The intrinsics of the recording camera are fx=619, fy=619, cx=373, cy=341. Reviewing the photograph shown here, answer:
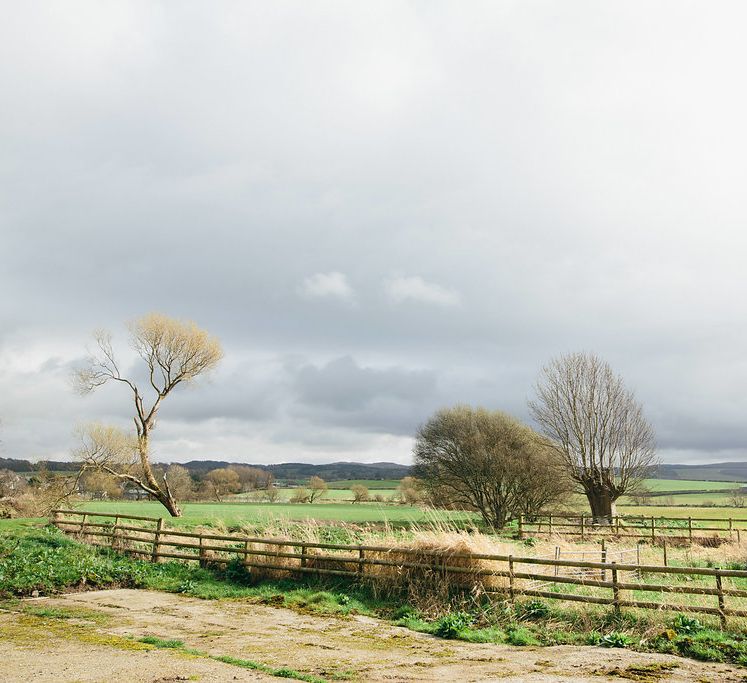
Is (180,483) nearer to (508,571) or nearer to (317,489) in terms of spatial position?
(317,489)

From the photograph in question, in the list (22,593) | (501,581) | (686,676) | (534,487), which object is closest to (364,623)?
(501,581)

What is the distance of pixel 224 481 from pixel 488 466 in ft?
205

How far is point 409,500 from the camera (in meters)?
55.0

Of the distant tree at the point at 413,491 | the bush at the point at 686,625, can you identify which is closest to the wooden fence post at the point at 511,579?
the bush at the point at 686,625

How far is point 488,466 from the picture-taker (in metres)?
43.2

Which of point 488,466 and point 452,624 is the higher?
point 488,466

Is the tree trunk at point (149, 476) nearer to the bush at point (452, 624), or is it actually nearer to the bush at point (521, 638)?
the bush at point (452, 624)

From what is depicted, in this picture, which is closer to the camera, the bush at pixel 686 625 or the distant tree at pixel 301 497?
the bush at pixel 686 625

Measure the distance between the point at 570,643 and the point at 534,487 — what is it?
33.5 m

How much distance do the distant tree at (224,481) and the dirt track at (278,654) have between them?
78171mm

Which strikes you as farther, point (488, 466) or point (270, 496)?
point (270, 496)

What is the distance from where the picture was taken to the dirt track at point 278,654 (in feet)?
26.8

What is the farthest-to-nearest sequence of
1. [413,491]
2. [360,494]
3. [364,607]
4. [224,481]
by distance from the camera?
[224,481] < [360,494] < [413,491] < [364,607]

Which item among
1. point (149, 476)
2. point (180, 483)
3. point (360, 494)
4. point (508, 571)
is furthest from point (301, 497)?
point (508, 571)
